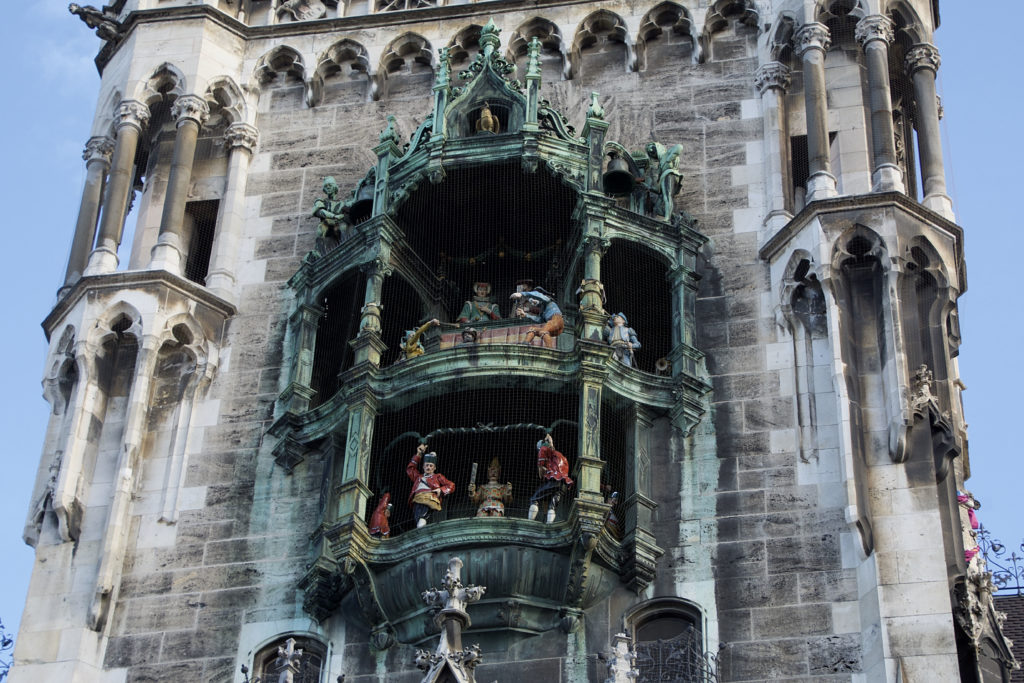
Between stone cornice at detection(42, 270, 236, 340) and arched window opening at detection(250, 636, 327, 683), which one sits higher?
stone cornice at detection(42, 270, 236, 340)

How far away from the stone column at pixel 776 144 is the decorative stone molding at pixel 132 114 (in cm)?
707

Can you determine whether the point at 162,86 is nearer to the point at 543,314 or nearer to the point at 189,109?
the point at 189,109

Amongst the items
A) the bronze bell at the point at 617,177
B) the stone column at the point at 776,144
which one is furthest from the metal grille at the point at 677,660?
the bronze bell at the point at 617,177

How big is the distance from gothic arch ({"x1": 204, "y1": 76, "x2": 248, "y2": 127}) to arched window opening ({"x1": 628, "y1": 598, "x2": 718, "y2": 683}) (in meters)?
8.60

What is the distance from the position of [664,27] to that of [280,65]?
15.3 ft

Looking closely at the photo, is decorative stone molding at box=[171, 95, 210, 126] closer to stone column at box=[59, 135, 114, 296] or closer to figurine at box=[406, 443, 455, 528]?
stone column at box=[59, 135, 114, 296]

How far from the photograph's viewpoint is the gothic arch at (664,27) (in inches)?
1013

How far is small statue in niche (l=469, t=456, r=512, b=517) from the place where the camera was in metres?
21.6

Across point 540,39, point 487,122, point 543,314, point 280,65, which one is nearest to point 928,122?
point 543,314

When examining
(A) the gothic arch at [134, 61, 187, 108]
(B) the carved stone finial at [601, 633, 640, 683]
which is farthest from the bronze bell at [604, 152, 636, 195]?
(B) the carved stone finial at [601, 633, 640, 683]

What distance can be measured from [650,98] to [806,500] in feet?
20.3

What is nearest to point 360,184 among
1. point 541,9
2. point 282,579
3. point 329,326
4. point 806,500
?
point 329,326

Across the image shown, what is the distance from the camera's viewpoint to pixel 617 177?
24.2 meters

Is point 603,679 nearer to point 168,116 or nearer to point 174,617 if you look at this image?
point 174,617
